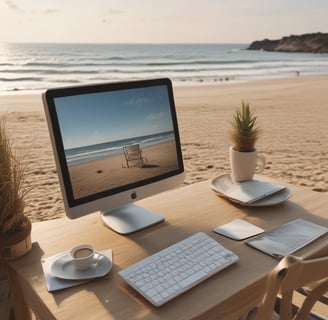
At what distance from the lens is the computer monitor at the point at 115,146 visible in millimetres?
1163

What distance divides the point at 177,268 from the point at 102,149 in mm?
466

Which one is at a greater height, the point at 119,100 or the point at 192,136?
the point at 119,100

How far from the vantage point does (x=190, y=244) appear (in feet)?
3.65

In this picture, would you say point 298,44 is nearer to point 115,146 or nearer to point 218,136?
point 218,136

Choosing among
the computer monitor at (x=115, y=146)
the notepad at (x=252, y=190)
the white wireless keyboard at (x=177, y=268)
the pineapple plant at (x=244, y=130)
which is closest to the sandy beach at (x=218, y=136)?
the pineapple plant at (x=244, y=130)

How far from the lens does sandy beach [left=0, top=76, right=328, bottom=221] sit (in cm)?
380

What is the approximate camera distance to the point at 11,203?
3.37 ft

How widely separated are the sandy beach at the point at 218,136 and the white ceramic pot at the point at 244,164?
12 centimetres

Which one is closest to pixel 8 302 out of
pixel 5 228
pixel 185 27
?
pixel 5 228

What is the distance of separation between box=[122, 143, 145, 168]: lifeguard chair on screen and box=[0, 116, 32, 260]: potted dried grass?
348 millimetres

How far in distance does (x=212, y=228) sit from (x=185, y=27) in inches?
1186

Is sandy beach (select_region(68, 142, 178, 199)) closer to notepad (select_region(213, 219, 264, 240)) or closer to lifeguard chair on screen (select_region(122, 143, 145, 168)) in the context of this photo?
lifeguard chair on screen (select_region(122, 143, 145, 168))

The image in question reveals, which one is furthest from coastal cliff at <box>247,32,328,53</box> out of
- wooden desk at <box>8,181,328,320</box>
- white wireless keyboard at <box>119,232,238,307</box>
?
white wireless keyboard at <box>119,232,238,307</box>

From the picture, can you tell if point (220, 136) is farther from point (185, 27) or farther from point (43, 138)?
point (185, 27)
